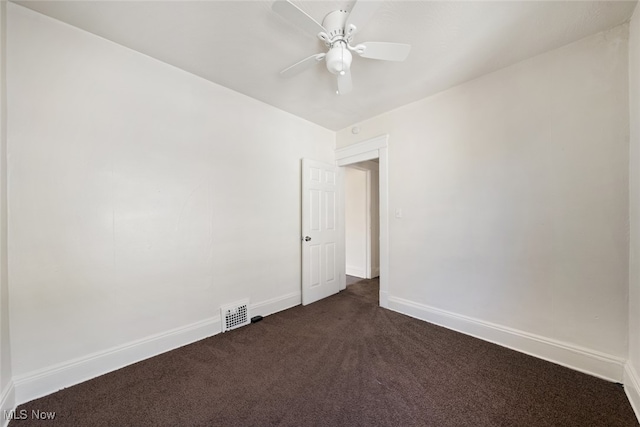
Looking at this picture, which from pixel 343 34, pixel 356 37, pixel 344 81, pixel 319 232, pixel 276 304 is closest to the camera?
pixel 343 34

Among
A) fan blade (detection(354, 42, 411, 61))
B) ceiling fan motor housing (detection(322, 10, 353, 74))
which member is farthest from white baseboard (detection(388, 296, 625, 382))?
ceiling fan motor housing (detection(322, 10, 353, 74))

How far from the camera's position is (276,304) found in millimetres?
2912

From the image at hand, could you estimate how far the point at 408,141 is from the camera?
2859 millimetres

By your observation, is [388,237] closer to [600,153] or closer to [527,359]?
[527,359]

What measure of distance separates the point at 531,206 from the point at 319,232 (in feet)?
7.53

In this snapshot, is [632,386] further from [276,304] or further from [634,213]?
[276,304]

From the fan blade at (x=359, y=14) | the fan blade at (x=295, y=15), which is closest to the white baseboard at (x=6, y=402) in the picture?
the fan blade at (x=295, y=15)

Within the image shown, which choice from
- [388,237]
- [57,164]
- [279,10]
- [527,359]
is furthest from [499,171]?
[57,164]

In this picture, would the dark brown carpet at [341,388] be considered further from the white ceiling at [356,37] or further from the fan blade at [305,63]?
the white ceiling at [356,37]

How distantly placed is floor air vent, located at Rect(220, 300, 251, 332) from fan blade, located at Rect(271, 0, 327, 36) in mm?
2526

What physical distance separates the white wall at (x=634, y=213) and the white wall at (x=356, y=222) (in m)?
3.13

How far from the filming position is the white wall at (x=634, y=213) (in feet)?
4.95

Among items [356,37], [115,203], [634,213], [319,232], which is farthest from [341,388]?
[356,37]

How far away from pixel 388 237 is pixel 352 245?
5.68ft
